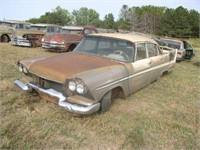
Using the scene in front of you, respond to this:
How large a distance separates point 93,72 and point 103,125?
0.95 meters

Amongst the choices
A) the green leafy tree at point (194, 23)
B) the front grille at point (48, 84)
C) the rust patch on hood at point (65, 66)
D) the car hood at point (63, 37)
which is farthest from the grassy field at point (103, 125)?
the green leafy tree at point (194, 23)

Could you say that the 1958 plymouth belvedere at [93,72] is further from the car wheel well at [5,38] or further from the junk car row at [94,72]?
the car wheel well at [5,38]

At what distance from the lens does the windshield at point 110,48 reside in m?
4.45

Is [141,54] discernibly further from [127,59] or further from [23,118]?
[23,118]

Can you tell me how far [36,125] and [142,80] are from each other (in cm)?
267

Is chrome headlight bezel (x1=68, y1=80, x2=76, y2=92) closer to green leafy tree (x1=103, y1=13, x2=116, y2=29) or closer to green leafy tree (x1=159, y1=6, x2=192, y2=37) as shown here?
green leafy tree (x1=159, y1=6, x2=192, y2=37)

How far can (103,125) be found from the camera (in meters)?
3.53

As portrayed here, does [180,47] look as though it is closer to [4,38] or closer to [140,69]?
[140,69]

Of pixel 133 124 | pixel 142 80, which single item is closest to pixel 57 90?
pixel 133 124

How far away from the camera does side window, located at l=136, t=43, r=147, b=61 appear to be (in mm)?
4636

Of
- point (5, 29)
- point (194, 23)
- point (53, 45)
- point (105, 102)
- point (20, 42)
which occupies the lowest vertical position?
point (105, 102)

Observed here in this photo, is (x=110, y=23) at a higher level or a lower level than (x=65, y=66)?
higher

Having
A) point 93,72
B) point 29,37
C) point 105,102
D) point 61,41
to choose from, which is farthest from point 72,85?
point 29,37

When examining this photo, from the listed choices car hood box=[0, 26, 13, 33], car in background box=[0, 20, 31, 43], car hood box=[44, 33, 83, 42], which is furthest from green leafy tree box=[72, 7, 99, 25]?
Result: car hood box=[44, 33, 83, 42]
